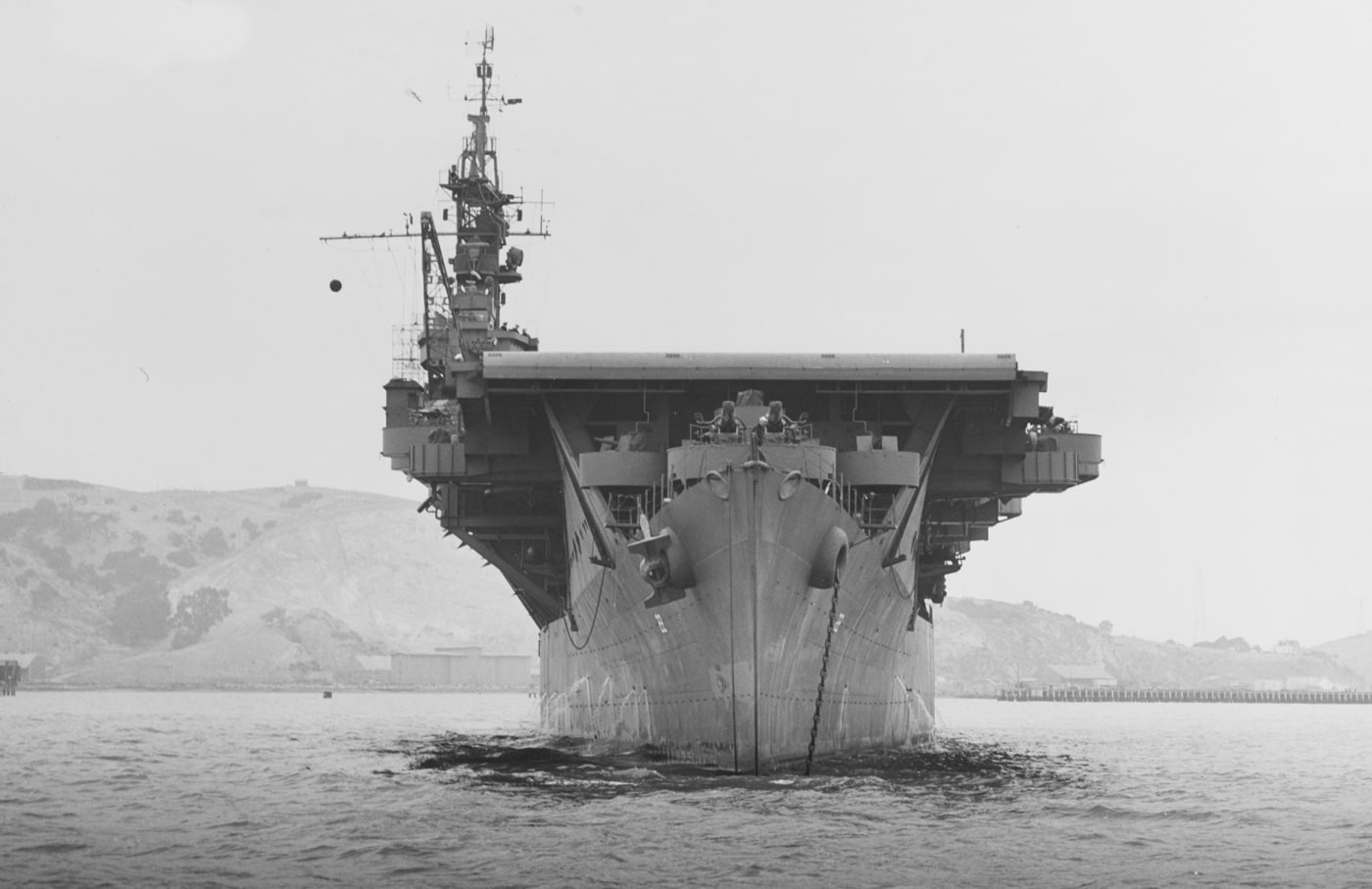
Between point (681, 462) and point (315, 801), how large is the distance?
7238 millimetres

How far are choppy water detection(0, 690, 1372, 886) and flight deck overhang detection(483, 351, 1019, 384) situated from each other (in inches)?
249

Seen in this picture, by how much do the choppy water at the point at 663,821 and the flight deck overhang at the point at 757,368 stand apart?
6.32 meters

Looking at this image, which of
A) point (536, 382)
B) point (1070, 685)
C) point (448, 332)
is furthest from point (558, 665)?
point (1070, 685)

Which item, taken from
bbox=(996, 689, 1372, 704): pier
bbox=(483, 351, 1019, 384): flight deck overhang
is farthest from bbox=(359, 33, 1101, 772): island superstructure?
bbox=(996, 689, 1372, 704): pier

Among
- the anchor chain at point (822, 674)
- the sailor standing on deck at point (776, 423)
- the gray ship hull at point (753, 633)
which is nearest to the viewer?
the gray ship hull at point (753, 633)

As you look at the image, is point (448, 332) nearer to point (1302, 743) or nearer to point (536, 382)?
point (536, 382)

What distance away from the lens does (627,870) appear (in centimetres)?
1719

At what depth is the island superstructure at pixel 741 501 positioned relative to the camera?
82.8ft

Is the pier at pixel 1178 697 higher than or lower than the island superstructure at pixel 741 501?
lower

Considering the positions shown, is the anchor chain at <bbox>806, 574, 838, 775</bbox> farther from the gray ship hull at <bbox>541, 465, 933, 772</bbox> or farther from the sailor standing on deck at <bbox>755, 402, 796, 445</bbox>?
the sailor standing on deck at <bbox>755, 402, 796, 445</bbox>

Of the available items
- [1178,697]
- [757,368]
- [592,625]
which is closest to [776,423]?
[757,368]

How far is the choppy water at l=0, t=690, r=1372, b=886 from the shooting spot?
17.2 metres

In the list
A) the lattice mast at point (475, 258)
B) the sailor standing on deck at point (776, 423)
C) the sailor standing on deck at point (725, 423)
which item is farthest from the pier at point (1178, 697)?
the sailor standing on deck at point (725, 423)

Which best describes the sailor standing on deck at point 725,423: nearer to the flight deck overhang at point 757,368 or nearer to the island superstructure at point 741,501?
the island superstructure at point 741,501
